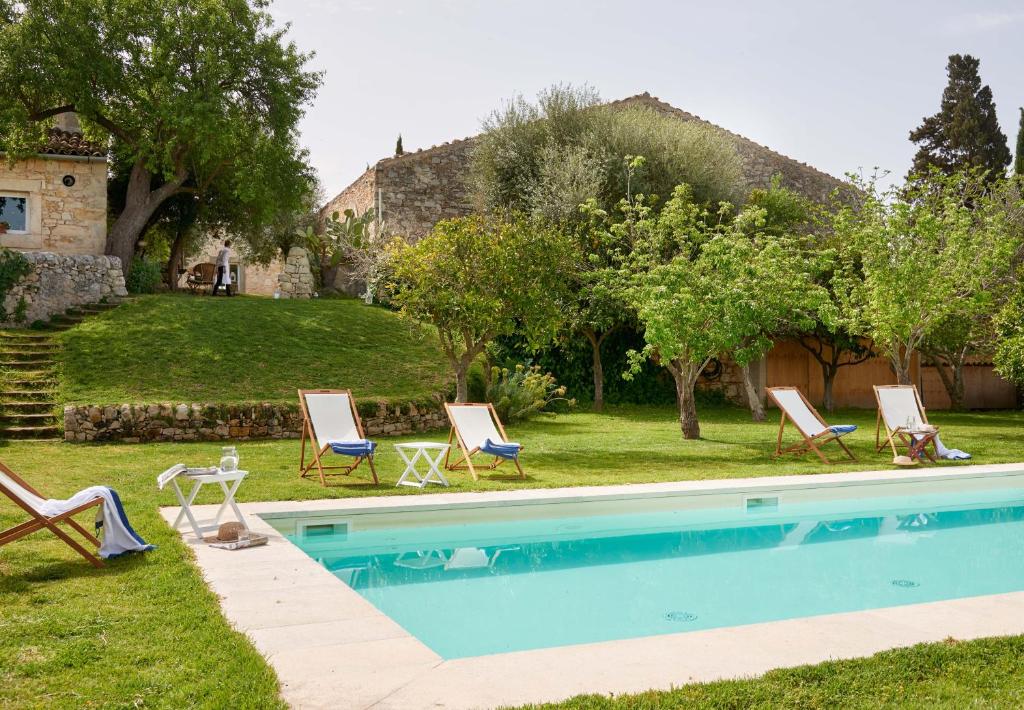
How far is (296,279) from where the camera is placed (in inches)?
974

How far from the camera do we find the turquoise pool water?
5289 millimetres

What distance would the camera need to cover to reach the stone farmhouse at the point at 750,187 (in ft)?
72.0

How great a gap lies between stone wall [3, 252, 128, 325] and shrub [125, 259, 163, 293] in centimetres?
113

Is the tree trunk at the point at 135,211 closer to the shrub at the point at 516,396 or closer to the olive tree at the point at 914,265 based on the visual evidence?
the shrub at the point at 516,396

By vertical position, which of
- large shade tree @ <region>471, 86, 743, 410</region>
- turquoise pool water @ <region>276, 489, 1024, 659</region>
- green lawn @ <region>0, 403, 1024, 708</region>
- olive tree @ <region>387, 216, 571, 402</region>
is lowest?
turquoise pool water @ <region>276, 489, 1024, 659</region>

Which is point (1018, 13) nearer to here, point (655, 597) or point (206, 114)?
point (655, 597)

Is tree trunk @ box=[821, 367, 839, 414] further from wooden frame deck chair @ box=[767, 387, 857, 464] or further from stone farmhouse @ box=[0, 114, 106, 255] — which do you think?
stone farmhouse @ box=[0, 114, 106, 255]

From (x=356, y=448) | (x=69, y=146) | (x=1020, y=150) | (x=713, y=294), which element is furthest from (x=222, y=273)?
(x=1020, y=150)

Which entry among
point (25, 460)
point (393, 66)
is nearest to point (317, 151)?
point (393, 66)

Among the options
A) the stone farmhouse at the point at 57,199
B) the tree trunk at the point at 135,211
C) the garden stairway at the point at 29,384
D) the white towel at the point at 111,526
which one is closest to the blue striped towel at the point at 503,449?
the white towel at the point at 111,526

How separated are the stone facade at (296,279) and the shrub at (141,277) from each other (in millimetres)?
4134

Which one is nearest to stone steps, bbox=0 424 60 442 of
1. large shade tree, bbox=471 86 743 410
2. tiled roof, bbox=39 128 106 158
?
large shade tree, bbox=471 86 743 410

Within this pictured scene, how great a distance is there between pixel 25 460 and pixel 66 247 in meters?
11.5

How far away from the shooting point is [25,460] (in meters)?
10.5
